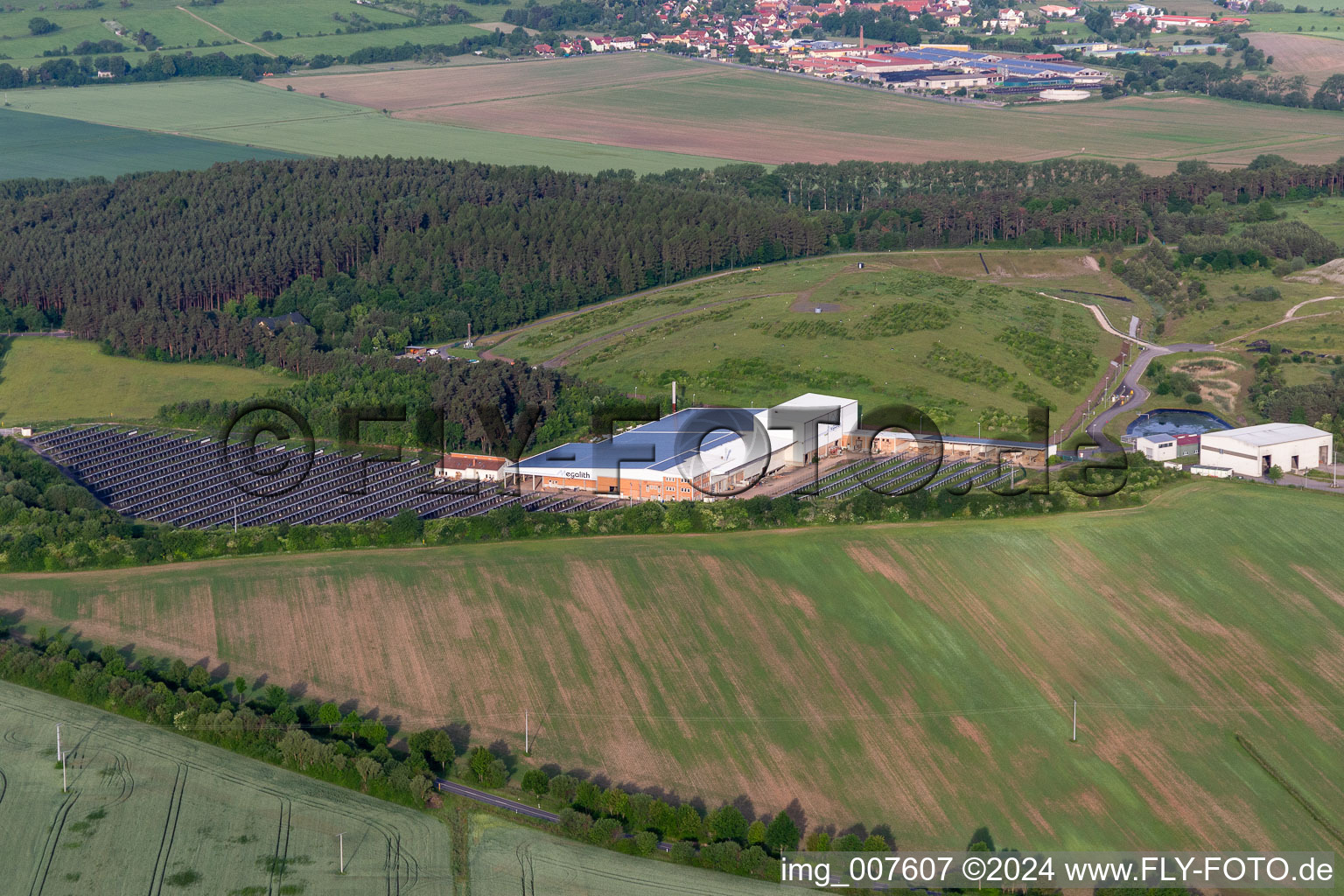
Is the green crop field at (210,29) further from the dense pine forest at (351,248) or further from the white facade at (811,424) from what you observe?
the white facade at (811,424)

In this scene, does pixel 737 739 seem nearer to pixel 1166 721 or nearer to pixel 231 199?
pixel 1166 721

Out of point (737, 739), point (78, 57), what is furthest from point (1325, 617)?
point (78, 57)

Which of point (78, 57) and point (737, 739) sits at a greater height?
point (78, 57)

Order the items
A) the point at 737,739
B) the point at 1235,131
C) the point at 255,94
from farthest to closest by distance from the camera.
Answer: the point at 255,94, the point at 1235,131, the point at 737,739

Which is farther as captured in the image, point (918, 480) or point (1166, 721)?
point (918, 480)

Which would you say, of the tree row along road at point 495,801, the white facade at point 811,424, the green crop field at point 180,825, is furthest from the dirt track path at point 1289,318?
the green crop field at point 180,825

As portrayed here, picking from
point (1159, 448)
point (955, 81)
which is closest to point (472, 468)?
point (1159, 448)

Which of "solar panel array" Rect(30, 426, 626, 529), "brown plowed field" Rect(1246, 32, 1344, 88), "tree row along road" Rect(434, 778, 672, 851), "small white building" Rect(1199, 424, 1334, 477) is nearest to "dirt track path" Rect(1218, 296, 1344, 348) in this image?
"small white building" Rect(1199, 424, 1334, 477)
